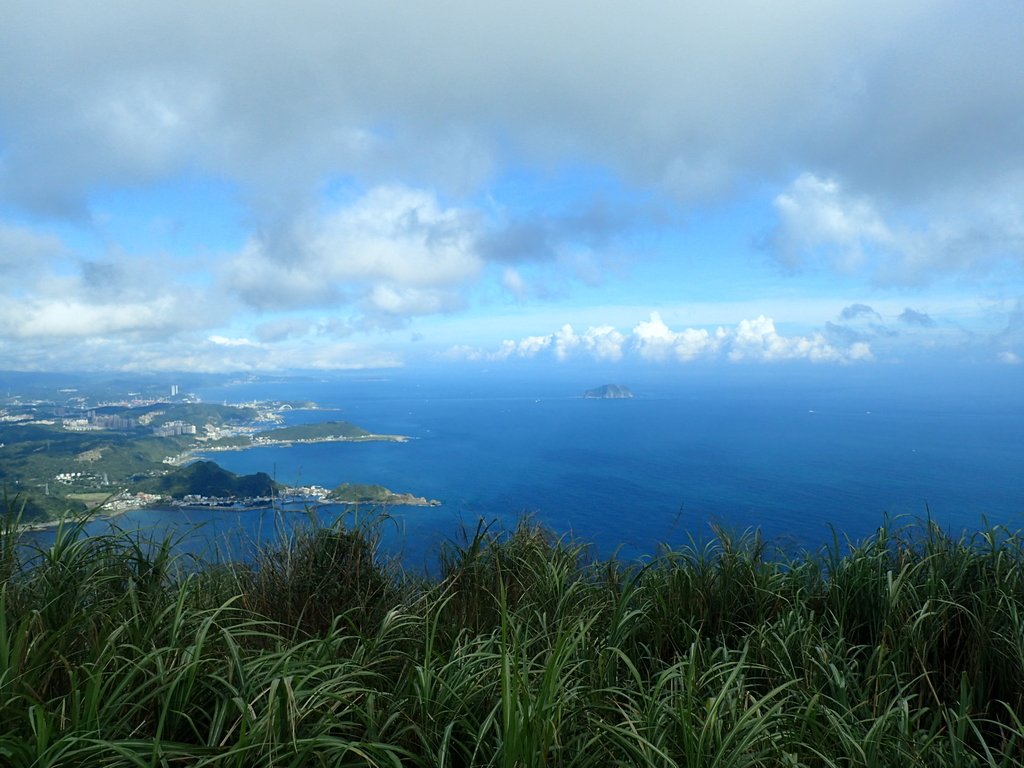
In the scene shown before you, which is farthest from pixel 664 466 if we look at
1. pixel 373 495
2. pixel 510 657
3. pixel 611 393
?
pixel 611 393

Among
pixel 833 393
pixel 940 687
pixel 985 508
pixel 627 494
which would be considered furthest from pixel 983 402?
pixel 940 687

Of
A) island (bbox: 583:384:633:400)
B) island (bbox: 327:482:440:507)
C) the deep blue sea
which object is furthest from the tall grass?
island (bbox: 583:384:633:400)

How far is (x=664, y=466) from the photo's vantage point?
3117 centimetres

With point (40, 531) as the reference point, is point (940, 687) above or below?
below

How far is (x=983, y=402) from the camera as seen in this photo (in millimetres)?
65125

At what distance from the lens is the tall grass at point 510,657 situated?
156cm

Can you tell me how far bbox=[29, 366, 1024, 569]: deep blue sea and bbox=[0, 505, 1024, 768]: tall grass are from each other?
0.43 meters

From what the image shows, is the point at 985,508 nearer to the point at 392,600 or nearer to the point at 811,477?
the point at 811,477

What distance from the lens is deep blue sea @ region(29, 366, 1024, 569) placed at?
43.6 feet

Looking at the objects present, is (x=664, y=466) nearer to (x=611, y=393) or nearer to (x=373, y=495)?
(x=373, y=495)

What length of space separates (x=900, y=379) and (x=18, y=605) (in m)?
122

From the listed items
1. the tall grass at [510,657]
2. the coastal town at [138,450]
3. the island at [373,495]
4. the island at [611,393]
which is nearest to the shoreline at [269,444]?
the coastal town at [138,450]

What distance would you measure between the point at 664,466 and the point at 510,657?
3071 centimetres

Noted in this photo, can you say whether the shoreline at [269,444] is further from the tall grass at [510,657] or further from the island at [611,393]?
the island at [611,393]
